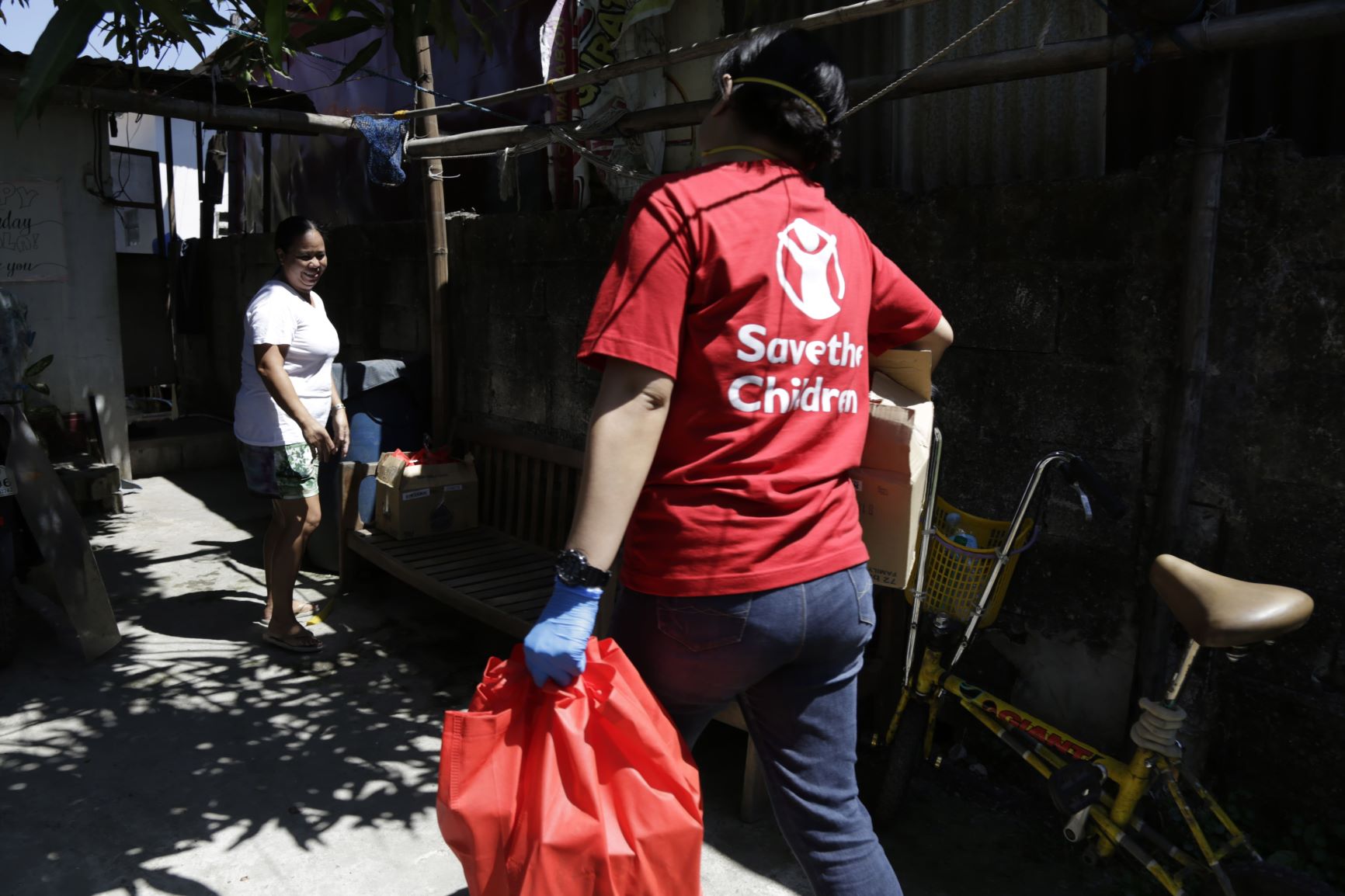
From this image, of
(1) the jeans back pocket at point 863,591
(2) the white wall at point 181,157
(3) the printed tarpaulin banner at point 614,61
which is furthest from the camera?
(2) the white wall at point 181,157

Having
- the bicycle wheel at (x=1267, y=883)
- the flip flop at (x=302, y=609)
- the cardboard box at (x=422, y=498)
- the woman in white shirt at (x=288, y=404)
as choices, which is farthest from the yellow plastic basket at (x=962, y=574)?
the flip flop at (x=302, y=609)

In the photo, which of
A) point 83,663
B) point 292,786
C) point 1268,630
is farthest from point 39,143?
point 1268,630

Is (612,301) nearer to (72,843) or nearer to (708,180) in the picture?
(708,180)

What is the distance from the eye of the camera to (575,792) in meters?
1.76

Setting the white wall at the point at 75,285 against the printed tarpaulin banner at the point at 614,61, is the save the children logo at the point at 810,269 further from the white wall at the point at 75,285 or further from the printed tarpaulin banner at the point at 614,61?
the white wall at the point at 75,285

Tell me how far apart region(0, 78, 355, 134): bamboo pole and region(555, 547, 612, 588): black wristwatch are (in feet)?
17.1

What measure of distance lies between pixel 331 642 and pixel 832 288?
12.8 feet

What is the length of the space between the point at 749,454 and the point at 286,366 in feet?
11.1

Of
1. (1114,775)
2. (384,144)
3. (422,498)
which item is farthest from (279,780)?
(384,144)

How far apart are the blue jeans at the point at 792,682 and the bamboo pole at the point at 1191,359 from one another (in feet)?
5.62

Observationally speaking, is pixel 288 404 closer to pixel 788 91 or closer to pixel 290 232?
pixel 290 232

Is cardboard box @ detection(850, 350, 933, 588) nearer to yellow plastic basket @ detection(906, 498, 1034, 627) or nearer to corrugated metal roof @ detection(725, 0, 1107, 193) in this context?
yellow plastic basket @ detection(906, 498, 1034, 627)

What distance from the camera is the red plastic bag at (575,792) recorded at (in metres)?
1.72

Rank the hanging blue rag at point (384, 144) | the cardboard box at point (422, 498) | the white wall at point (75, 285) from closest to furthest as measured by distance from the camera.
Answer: the cardboard box at point (422, 498) < the hanging blue rag at point (384, 144) < the white wall at point (75, 285)
